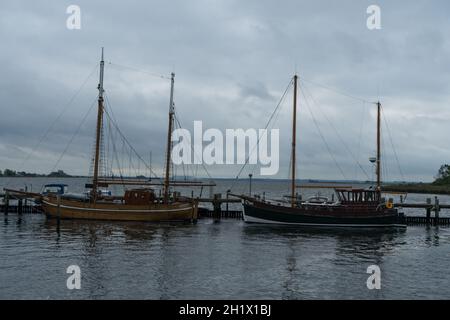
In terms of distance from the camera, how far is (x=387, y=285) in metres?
22.1

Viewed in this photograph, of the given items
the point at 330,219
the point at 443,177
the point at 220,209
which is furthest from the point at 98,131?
the point at 443,177

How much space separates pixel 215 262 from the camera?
26.9 metres

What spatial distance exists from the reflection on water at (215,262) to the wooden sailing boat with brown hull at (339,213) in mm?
4114

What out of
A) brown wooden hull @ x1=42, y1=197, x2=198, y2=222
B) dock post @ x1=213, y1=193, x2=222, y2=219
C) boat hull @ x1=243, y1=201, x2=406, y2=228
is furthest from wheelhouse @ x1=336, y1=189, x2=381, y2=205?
brown wooden hull @ x1=42, y1=197, x2=198, y2=222

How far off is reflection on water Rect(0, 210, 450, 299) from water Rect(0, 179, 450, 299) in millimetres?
53

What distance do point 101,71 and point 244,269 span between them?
33183 mm

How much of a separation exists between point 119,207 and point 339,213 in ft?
74.9

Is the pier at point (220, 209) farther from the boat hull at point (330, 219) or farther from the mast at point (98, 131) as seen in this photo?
the mast at point (98, 131)

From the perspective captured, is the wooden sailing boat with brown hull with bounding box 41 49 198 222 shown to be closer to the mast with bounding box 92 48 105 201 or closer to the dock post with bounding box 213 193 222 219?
the mast with bounding box 92 48 105 201

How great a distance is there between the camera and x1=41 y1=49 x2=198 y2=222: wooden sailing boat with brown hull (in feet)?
157

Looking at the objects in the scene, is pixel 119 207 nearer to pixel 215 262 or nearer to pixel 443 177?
pixel 215 262
